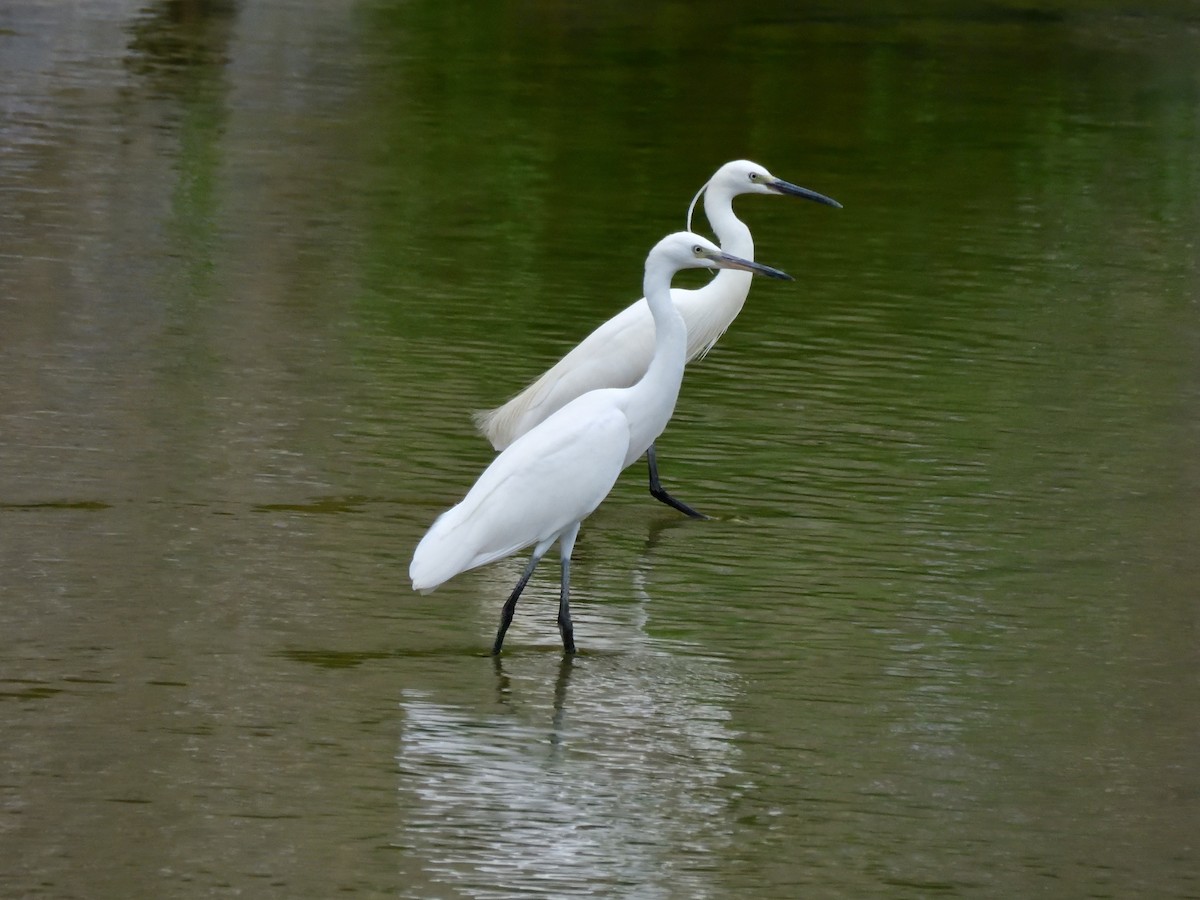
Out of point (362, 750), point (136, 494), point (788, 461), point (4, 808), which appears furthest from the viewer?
point (788, 461)

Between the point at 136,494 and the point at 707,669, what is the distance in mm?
2124

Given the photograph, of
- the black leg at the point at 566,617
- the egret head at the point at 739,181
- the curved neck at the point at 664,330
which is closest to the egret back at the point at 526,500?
the black leg at the point at 566,617

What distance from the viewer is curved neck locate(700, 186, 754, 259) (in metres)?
7.36

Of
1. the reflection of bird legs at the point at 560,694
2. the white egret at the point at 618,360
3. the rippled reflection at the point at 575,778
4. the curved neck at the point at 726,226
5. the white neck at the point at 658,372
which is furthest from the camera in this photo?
the curved neck at the point at 726,226

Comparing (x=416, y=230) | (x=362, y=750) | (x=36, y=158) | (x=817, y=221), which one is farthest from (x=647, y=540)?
(x=36, y=158)

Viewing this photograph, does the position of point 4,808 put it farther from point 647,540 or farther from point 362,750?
point 647,540

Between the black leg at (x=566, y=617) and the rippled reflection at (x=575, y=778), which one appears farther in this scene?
the black leg at (x=566, y=617)

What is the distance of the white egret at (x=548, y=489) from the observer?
17.5 feet

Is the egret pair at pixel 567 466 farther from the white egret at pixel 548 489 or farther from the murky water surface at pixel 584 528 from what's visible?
the murky water surface at pixel 584 528

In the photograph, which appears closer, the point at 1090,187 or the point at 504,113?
the point at 1090,187

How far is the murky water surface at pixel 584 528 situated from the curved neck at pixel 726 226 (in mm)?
718

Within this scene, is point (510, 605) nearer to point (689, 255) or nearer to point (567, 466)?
point (567, 466)

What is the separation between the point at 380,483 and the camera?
6.89 m

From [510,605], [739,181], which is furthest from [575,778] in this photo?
[739,181]
